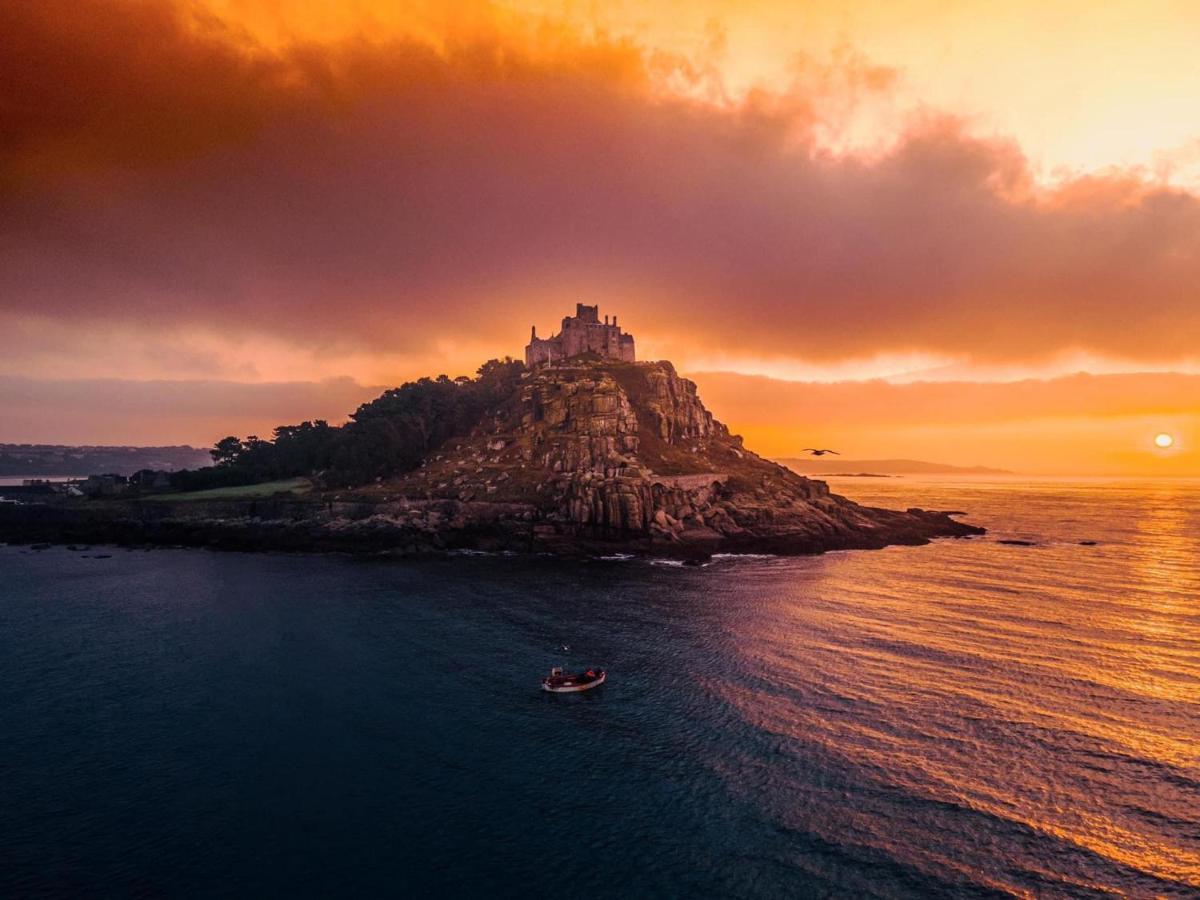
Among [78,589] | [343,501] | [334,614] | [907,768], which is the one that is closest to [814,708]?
[907,768]

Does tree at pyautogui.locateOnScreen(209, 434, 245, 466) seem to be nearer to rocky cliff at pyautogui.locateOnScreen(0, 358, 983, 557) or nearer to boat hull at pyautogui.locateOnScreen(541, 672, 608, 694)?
rocky cliff at pyautogui.locateOnScreen(0, 358, 983, 557)

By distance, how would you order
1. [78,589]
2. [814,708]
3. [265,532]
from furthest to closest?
[265,532]
[78,589]
[814,708]

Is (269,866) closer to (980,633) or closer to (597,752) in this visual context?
(597,752)

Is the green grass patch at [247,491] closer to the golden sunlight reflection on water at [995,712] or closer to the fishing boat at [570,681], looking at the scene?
the fishing boat at [570,681]

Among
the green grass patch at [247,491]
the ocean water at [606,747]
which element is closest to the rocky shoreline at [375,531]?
the green grass patch at [247,491]

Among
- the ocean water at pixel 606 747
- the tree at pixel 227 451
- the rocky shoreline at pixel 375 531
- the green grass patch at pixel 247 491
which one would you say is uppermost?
the tree at pixel 227 451


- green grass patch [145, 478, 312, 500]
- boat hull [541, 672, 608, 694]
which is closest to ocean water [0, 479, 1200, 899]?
boat hull [541, 672, 608, 694]
